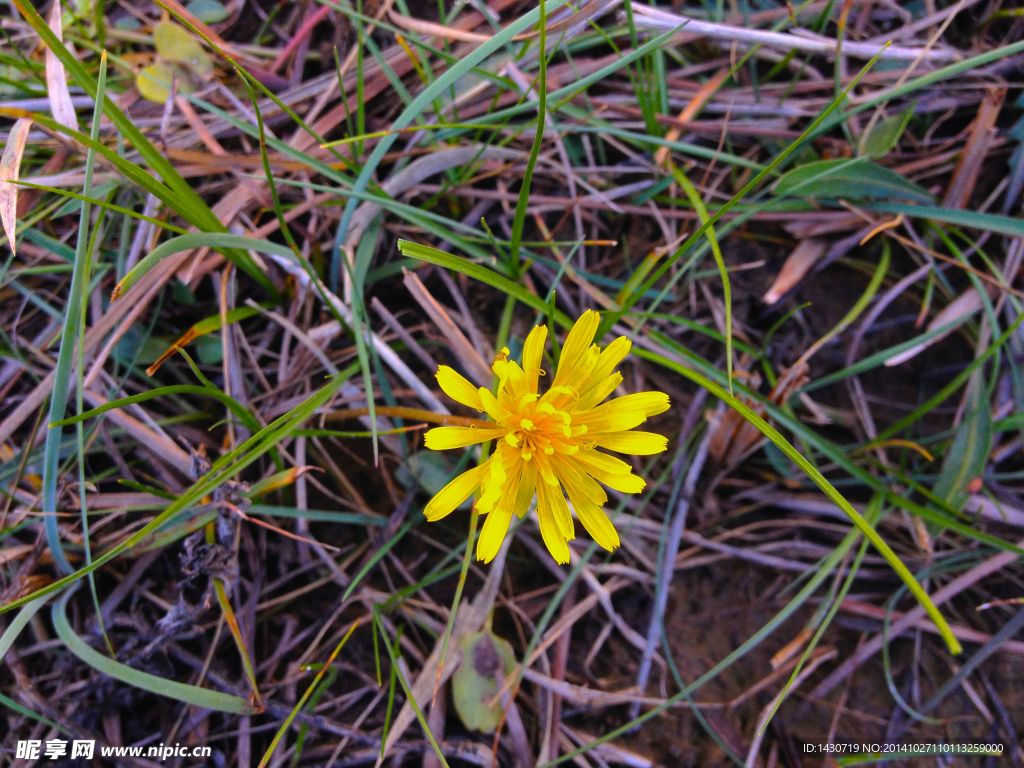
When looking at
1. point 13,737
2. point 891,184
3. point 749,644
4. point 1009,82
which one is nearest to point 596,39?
point 891,184

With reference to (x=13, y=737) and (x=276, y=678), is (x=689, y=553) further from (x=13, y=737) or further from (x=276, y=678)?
(x=13, y=737)

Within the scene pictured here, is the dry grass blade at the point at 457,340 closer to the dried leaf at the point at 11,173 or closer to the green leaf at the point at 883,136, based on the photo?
the dried leaf at the point at 11,173

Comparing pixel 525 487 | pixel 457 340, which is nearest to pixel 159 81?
pixel 457 340

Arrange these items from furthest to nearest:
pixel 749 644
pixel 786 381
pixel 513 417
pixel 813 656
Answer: pixel 813 656
pixel 786 381
pixel 749 644
pixel 513 417

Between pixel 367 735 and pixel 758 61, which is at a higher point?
pixel 758 61

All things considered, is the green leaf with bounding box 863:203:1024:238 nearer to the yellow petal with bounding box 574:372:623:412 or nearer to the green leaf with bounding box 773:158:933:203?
the green leaf with bounding box 773:158:933:203

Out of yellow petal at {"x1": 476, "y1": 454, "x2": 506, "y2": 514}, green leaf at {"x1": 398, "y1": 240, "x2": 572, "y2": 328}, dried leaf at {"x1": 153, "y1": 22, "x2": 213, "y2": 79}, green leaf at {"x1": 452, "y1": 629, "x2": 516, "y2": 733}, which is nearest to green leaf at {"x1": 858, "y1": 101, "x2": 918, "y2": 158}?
green leaf at {"x1": 398, "y1": 240, "x2": 572, "y2": 328}

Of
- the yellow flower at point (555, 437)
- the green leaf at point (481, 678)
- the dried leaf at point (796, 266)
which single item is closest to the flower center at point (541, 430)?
the yellow flower at point (555, 437)
